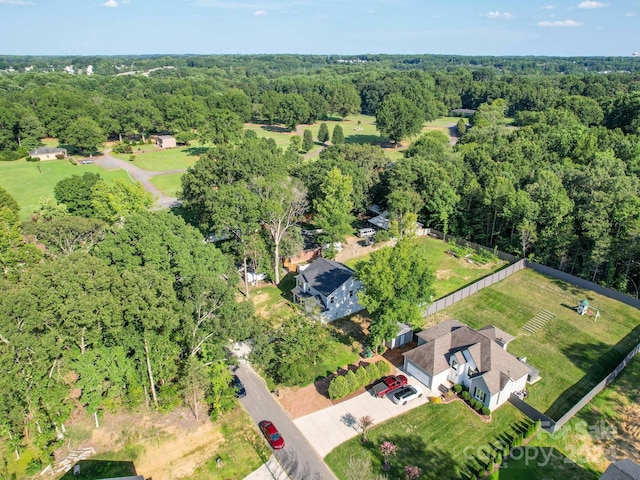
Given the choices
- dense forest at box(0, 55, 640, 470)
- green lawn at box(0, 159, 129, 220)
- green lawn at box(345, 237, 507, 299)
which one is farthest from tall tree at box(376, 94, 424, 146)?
green lawn at box(0, 159, 129, 220)

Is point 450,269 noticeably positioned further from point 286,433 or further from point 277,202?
point 286,433

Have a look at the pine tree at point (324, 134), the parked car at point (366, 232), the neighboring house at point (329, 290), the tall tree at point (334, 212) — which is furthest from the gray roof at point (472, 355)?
the pine tree at point (324, 134)

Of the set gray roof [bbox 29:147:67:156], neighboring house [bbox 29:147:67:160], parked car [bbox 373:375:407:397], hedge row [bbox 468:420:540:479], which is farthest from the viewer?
gray roof [bbox 29:147:67:156]

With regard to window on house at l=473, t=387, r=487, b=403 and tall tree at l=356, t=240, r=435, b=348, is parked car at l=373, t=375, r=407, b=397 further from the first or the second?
window on house at l=473, t=387, r=487, b=403

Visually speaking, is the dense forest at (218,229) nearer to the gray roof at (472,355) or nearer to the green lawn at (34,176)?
the green lawn at (34,176)

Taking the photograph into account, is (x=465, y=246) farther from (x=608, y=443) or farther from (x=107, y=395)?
(x=107, y=395)

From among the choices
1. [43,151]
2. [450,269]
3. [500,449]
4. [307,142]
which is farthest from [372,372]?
[43,151]

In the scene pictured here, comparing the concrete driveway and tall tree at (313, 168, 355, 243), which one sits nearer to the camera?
the concrete driveway
